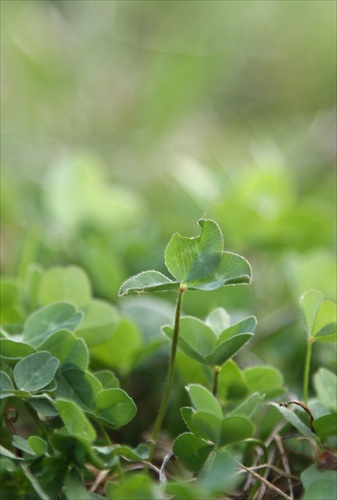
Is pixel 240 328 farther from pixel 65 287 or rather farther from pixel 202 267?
pixel 65 287

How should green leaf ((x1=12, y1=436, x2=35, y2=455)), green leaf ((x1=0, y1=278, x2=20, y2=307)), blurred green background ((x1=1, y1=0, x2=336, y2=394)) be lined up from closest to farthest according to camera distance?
green leaf ((x1=12, y1=436, x2=35, y2=455)) < green leaf ((x1=0, y1=278, x2=20, y2=307)) < blurred green background ((x1=1, y1=0, x2=336, y2=394))

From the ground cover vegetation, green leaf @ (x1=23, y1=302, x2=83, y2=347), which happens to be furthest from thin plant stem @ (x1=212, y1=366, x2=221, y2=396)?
green leaf @ (x1=23, y1=302, x2=83, y2=347)

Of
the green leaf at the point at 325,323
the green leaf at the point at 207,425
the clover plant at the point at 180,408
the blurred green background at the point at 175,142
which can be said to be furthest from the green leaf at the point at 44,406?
the blurred green background at the point at 175,142

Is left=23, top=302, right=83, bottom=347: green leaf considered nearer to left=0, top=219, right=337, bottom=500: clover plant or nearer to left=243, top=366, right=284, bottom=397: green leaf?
left=0, top=219, right=337, bottom=500: clover plant

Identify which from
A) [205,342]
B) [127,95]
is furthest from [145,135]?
[205,342]

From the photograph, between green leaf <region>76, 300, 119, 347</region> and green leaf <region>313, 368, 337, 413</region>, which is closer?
green leaf <region>313, 368, 337, 413</region>

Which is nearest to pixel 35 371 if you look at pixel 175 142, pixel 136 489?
pixel 136 489

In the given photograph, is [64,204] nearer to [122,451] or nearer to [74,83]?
[122,451]
